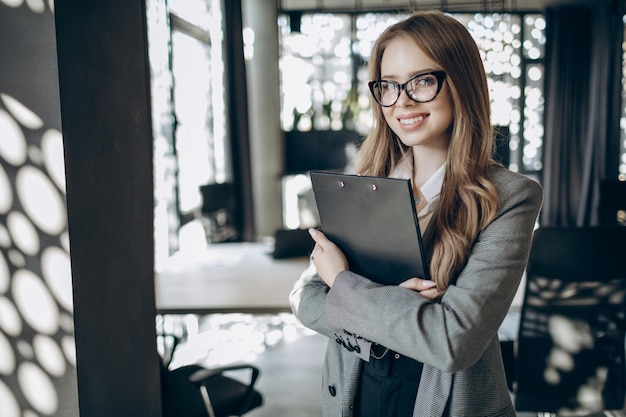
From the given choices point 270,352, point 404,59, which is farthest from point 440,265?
point 270,352

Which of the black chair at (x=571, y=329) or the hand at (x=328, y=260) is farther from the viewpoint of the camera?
the black chair at (x=571, y=329)

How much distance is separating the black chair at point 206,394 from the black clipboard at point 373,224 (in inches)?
41.6

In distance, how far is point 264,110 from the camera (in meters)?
7.17

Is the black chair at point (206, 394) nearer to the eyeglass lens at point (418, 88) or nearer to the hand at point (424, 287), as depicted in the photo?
the hand at point (424, 287)

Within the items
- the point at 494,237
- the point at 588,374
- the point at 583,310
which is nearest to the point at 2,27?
the point at 494,237

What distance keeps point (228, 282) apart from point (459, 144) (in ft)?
6.20

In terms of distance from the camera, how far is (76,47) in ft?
3.95

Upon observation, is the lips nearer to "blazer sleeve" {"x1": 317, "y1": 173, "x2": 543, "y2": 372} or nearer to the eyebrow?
the eyebrow

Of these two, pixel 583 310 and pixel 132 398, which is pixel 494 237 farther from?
pixel 583 310

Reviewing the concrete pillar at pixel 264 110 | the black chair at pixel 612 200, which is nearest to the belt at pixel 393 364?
the black chair at pixel 612 200

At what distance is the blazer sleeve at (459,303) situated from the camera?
1014mm

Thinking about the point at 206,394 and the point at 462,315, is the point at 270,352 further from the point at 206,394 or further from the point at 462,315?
the point at 462,315

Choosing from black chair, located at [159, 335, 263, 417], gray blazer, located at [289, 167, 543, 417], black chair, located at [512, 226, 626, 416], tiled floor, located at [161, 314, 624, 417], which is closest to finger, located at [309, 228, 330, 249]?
gray blazer, located at [289, 167, 543, 417]

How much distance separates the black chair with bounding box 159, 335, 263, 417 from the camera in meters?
2.06
